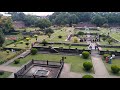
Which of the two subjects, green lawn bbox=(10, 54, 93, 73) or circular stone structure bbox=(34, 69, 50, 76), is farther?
green lawn bbox=(10, 54, 93, 73)

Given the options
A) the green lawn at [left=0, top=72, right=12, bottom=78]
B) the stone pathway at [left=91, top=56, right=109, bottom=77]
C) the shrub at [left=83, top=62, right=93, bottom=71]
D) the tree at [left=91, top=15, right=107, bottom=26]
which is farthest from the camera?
the tree at [left=91, top=15, right=107, bottom=26]

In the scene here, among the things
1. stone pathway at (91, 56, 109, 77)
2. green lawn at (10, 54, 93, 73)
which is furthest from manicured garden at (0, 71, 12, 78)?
stone pathway at (91, 56, 109, 77)

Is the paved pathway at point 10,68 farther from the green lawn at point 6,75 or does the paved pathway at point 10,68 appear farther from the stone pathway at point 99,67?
the stone pathway at point 99,67

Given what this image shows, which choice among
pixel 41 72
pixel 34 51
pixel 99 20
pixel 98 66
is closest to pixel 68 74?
pixel 41 72

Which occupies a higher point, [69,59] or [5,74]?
[69,59]

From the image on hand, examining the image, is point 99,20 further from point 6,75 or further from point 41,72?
point 6,75

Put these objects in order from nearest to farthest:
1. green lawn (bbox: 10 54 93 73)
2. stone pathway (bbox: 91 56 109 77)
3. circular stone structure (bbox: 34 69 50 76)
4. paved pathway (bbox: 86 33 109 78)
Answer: circular stone structure (bbox: 34 69 50 76) < paved pathway (bbox: 86 33 109 78) < stone pathway (bbox: 91 56 109 77) < green lawn (bbox: 10 54 93 73)

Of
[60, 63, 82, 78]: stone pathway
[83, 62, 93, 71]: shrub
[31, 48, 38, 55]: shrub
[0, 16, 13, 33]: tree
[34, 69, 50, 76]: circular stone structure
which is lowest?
[60, 63, 82, 78]: stone pathway

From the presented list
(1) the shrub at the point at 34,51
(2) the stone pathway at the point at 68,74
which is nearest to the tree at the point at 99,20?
(1) the shrub at the point at 34,51

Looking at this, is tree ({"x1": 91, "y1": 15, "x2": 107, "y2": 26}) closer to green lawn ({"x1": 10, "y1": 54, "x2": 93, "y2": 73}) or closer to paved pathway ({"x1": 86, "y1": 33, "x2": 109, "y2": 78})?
paved pathway ({"x1": 86, "y1": 33, "x2": 109, "y2": 78})
